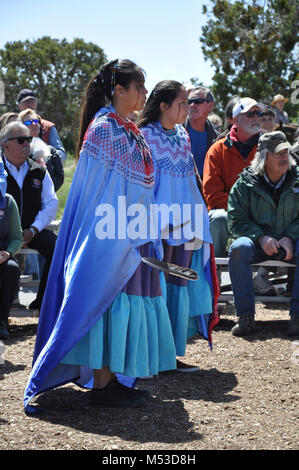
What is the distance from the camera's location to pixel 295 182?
22.3 ft

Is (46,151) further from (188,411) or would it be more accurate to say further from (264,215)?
(188,411)

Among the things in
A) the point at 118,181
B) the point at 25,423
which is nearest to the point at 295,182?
the point at 118,181

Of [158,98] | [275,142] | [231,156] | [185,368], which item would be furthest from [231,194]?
[185,368]

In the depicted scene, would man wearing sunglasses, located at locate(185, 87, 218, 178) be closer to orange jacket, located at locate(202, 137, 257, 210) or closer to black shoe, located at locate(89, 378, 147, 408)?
orange jacket, located at locate(202, 137, 257, 210)

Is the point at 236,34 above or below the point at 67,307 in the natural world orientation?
above

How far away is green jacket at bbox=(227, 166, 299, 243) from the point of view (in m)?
6.74

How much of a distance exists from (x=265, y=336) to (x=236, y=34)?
61.6 ft

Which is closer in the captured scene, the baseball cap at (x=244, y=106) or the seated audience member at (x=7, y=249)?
the seated audience member at (x=7, y=249)

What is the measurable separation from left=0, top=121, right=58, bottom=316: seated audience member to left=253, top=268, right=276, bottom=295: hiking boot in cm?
211

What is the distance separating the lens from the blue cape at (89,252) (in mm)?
4242

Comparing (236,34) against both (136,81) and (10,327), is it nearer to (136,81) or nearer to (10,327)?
(10,327)

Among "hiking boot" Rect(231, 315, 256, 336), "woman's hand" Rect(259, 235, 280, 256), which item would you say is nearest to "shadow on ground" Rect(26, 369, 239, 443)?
"hiking boot" Rect(231, 315, 256, 336)

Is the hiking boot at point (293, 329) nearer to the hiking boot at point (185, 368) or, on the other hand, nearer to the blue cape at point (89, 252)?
the hiking boot at point (185, 368)

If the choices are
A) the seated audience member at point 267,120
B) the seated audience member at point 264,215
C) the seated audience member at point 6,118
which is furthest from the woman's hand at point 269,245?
the seated audience member at point 6,118
